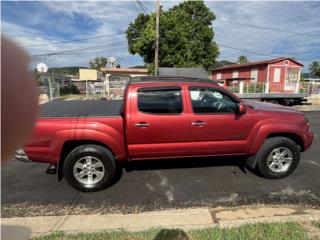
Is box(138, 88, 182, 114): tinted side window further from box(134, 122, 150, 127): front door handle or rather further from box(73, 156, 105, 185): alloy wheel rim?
box(73, 156, 105, 185): alloy wheel rim

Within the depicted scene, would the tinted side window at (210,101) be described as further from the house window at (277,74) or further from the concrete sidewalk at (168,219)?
the house window at (277,74)

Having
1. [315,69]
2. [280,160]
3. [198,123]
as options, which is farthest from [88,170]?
[315,69]

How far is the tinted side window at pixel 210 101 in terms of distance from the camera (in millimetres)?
5055

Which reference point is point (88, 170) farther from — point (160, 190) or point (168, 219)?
point (168, 219)

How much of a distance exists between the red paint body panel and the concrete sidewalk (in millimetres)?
1098

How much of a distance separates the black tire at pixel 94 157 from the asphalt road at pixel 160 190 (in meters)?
0.12

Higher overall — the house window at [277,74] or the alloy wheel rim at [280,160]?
the house window at [277,74]

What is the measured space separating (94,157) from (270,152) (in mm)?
2959

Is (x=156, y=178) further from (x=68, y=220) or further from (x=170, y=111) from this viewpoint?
(x=68, y=220)

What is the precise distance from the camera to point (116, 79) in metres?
32.0

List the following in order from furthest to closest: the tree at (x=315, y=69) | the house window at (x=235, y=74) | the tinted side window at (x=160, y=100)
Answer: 1. the tree at (x=315, y=69)
2. the house window at (x=235, y=74)
3. the tinted side window at (x=160, y=100)

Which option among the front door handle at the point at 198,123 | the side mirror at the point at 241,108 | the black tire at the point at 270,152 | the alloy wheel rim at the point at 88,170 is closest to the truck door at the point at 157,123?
the front door handle at the point at 198,123

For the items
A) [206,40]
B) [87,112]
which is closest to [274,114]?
[87,112]

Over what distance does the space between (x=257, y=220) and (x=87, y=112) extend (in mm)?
3072
